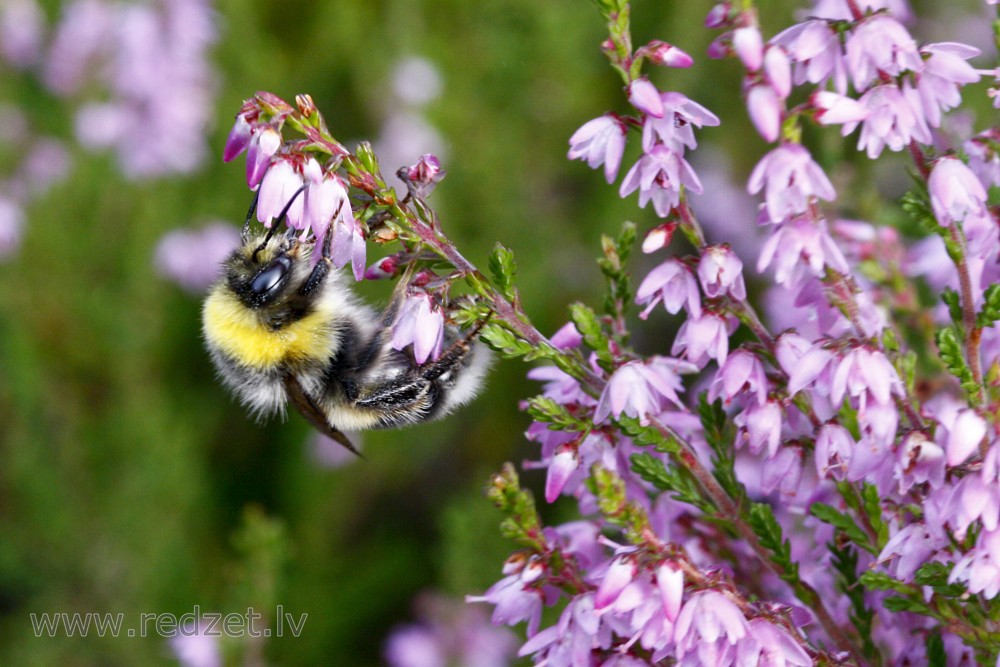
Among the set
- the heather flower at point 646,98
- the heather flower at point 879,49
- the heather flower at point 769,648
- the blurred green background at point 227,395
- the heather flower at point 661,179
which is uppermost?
the heather flower at point 879,49

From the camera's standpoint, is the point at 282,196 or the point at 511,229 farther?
the point at 511,229

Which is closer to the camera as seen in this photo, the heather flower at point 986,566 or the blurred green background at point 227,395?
the heather flower at point 986,566

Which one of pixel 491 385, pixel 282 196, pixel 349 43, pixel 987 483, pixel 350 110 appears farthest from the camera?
pixel 350 110

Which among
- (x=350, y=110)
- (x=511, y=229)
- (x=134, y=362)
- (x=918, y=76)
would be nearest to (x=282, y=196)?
(x=918, y=76)

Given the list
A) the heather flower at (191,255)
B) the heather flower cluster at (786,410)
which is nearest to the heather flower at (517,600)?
the heather flower cluster at (786,410)

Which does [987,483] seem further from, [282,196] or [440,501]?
[440,501]

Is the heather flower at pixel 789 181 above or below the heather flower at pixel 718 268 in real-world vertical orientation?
above

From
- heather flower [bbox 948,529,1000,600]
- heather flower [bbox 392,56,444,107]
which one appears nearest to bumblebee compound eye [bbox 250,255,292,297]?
heather flower [bbox 948,529,1000,600]

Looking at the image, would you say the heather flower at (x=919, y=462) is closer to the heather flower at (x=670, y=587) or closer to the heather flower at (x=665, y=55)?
the heather flower at (x=670, y=587)
